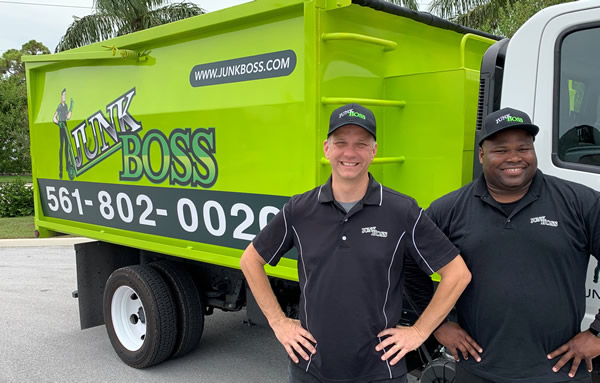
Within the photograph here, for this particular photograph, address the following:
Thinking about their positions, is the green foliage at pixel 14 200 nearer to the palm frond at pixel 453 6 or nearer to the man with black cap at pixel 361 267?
the palm frond at pixel 453 6

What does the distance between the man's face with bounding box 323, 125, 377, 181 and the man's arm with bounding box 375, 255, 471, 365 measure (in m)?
0.49

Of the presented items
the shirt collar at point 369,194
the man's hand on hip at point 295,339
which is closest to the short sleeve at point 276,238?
the shirt collar at point 369,194

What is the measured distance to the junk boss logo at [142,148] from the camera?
3.71m

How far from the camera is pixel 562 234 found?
193 centimetres

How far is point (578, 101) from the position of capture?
8.00 ft

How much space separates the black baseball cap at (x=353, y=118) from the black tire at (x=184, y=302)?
9.02 feet

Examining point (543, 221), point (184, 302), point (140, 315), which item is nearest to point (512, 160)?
point (543, 221)

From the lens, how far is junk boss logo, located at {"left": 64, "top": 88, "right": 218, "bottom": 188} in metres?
3.71

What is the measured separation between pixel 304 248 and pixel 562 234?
939 millimetres

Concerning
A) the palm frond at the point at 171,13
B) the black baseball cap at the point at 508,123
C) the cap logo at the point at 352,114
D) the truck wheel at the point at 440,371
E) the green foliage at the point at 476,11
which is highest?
the palm frond at the point at 171,13

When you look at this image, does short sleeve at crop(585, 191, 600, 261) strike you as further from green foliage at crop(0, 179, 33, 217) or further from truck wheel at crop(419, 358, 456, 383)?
green foliage at crop(0, 179, 33, 217)

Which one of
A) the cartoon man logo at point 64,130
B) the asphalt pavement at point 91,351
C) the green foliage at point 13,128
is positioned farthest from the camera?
the green foliage at point 13,128

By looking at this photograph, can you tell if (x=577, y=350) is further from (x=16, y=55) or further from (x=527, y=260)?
(x=16, y=55)

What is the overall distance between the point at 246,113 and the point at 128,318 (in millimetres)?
2449
